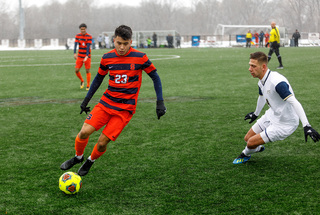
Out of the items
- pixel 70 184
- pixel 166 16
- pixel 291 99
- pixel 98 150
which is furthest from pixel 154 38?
pixel 166 16

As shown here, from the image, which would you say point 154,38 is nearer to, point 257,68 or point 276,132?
point 257,68

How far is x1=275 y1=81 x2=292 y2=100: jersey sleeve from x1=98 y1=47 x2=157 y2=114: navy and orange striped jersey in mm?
1802

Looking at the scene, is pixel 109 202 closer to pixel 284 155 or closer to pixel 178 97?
pixel 284 155

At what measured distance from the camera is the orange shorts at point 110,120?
5.01 m

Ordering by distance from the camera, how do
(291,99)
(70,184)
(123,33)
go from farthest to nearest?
1. (123,33)
2. (291,99)
3. (70,184)

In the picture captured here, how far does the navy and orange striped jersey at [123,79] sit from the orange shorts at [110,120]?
71 millimetres

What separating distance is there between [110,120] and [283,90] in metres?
2.30

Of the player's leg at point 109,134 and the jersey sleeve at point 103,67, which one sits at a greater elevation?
the jersey sleeve at point 103,67

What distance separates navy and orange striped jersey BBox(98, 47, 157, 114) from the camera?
5102 mm

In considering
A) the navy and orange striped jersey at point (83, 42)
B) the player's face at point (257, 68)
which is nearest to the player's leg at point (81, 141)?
the player's face at point (257, 68)

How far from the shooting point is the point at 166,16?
11606cm

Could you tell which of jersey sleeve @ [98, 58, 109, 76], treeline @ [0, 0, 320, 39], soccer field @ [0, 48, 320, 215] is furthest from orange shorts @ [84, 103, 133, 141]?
treeline @ [0, 0, 320, 39]

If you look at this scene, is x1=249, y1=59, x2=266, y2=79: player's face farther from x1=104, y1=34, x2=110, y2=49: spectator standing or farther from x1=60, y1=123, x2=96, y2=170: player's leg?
x1=104, y1=34, x2=110, y2=49: spectator standing

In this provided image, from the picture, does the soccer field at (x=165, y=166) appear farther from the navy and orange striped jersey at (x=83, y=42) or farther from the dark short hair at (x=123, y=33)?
the navy and orange striped jersey at (x=83, y=42)
